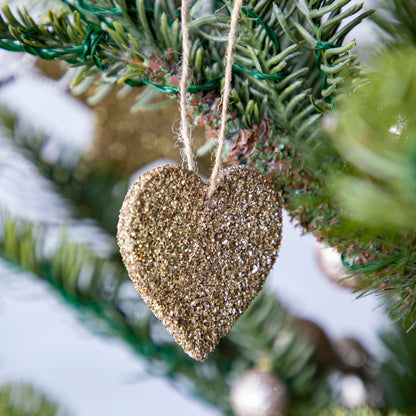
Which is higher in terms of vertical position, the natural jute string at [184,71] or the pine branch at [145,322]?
the natural jute string at [184,71]

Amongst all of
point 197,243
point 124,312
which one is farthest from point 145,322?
point 197,243

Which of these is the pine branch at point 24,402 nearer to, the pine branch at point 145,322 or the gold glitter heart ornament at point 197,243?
the pine branch at point 145,322

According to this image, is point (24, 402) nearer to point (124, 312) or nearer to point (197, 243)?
point (124, 312)

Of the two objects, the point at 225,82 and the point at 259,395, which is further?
the point at 259,395

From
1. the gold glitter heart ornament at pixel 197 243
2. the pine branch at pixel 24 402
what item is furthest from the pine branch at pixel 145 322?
the gold glitter heart ornament at pixel 197 243

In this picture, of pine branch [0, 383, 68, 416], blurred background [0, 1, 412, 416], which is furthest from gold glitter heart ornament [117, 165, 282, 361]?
pine branch [0, 383, 68, 416]

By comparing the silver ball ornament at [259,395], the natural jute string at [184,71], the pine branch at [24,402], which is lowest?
the pine branch at [24,402]

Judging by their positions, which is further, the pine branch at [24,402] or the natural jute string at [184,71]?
the pine branch at [24,402]

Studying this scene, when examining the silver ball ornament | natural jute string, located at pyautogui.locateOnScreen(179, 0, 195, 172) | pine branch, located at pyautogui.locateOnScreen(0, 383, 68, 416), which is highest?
natural jute string, located at pyautogui.locateOnScreen(179, 0, 195, 172)

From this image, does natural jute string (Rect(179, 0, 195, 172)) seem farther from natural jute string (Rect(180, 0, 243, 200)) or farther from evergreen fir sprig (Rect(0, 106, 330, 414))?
evergreen fir sprig (Rect(0, 106, 330, 414))
